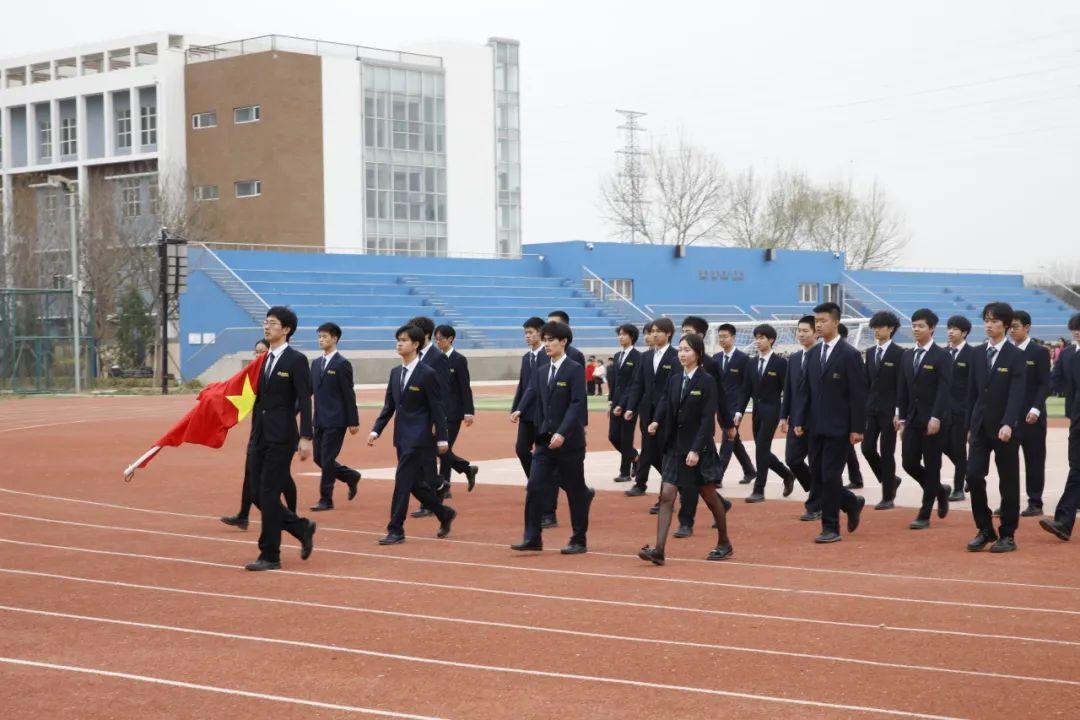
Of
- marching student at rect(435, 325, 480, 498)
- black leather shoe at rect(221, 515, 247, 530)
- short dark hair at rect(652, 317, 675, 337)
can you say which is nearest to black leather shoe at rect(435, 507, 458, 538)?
black leather shoe at rect(221, 515, 247, 530)

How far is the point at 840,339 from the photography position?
12141 millimetres

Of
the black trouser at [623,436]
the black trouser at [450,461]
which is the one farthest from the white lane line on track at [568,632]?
the black trouser at [623,436]

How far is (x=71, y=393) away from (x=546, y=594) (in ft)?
124

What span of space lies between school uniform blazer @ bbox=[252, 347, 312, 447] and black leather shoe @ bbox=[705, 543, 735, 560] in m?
3.12

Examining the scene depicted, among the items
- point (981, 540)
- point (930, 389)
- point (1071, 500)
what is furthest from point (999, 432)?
point (930, 389)

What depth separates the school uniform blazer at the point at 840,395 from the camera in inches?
466

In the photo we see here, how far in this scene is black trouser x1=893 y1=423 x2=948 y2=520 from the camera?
12688mm

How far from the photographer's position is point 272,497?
10453 millimetres

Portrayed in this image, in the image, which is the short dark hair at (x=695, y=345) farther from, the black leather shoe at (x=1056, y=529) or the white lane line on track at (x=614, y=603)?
the black leather shoe at (x=1056, y=529)

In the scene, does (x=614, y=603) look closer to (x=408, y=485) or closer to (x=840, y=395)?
(x=408, y=485)

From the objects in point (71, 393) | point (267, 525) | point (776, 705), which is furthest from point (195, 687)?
point (71, 393)

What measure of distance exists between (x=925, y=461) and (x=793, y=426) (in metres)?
1.22

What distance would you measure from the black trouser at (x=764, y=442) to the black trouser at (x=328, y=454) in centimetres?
429

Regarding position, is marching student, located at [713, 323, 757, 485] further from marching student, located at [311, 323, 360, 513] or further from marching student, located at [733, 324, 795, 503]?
marching student, located at [311, 323, 360, 513]
